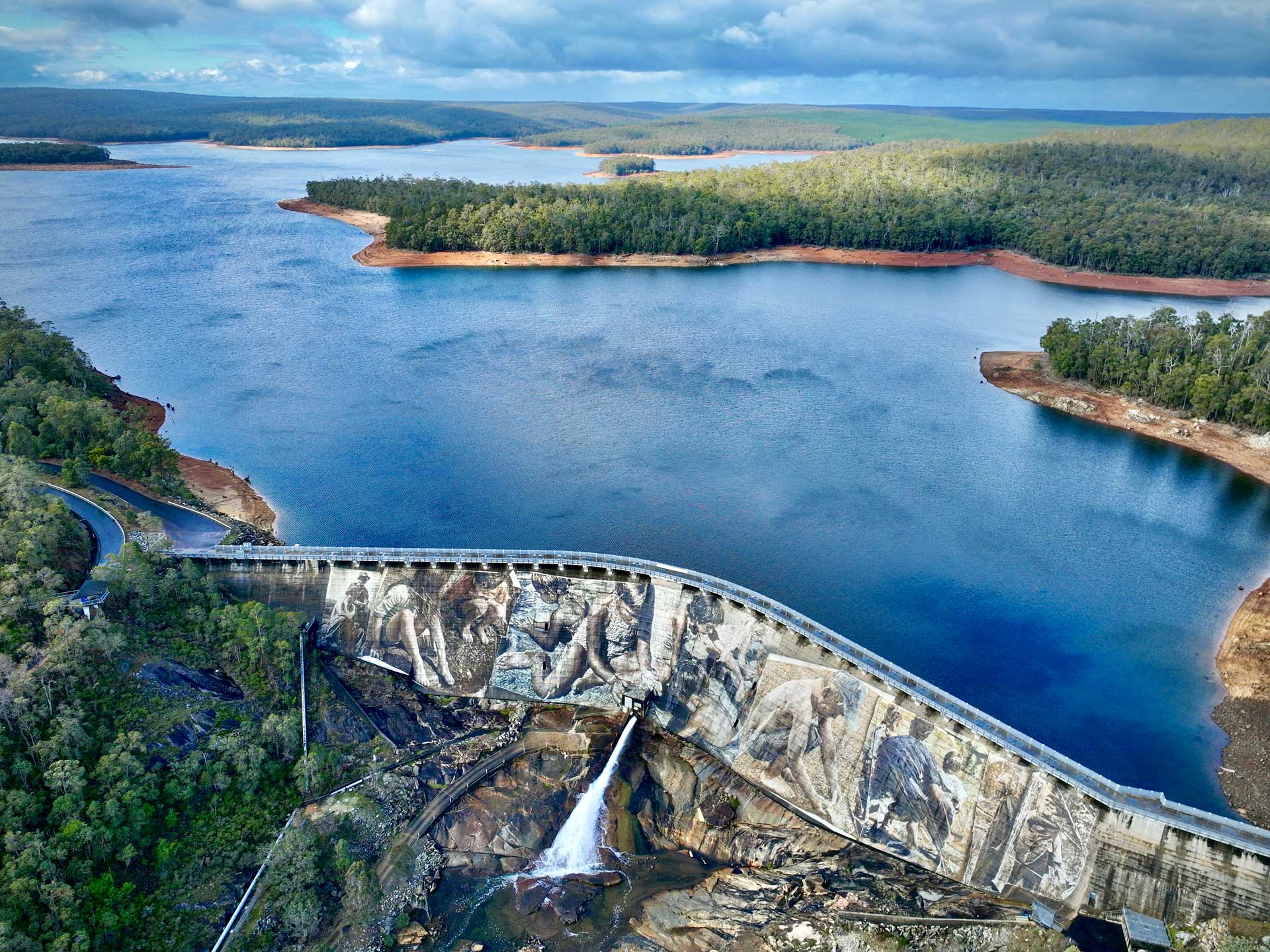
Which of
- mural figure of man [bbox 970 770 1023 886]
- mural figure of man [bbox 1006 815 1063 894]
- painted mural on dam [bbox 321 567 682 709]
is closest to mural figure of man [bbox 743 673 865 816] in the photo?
painted mural on dam [bbox 321 567 682 709]

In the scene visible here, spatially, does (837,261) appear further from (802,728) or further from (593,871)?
(593,871)

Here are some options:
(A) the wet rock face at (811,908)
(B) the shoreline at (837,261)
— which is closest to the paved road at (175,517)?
(A) the wet rock face at (811,908)

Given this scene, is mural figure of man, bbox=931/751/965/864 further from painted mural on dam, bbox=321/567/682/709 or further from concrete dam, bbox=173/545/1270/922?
painted mural on dam, bbox=321/567/682/709

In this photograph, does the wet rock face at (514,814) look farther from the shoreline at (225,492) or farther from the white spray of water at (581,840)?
the shoreline at (225,492)

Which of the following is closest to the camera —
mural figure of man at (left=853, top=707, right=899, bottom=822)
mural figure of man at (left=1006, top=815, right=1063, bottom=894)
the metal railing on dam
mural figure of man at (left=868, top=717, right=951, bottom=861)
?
the metal railing on dam

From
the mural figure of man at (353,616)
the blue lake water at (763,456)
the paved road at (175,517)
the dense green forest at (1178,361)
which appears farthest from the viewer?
the dense green forest at (1178,361)

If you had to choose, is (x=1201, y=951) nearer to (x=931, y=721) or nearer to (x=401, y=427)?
(x=931, y=721)
